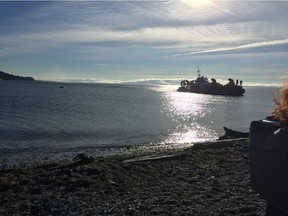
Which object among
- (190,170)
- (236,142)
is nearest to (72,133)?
(236,142)

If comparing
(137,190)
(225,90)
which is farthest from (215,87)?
(137,190)

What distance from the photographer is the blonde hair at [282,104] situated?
2688mm

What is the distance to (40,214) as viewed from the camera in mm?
6711

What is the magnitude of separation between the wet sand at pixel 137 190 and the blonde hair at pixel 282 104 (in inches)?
165

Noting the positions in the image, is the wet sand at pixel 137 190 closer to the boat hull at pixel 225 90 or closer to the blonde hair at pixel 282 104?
the blonde hair at pixel 282 104

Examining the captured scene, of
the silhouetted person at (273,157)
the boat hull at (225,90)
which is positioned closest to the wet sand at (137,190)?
the silhouetted person at (273,157)

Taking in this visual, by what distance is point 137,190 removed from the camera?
8.40 meters

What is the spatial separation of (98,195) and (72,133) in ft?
61.9

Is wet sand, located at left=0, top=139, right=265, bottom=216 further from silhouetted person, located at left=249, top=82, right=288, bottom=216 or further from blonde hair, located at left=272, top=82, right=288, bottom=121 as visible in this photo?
blonde hair, located at left=272, top=82, right=288, bottom=121

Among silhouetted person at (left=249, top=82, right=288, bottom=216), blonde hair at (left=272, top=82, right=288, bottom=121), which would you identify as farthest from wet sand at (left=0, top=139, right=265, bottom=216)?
blonde hair at (left=272, top=82, right=288, bottom=121)

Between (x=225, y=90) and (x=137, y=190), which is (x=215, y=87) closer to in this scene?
(x=225, y=90)

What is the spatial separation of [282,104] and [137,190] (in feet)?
20.0

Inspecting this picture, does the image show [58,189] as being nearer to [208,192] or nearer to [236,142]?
[208,192]

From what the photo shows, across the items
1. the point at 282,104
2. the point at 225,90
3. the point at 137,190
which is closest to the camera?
the point at 282,104
